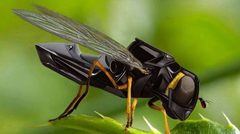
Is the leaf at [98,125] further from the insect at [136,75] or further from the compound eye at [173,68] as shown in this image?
the compound eye at [173,68]

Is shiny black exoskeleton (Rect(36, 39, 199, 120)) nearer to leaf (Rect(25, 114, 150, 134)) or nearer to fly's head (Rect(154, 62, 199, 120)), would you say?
fly's head (Rect(154, 62, 199, 120))

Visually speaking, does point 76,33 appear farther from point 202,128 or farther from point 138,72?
point 202,128

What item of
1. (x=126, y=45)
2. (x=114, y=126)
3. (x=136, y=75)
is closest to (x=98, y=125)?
(x=114, y=126)

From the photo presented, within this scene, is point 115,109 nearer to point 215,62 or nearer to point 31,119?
point 31,119

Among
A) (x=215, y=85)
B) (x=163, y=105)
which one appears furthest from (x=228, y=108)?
(x=163, y=105)

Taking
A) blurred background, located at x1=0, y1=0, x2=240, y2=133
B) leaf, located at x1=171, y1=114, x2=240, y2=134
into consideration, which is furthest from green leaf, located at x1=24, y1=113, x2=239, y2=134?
blurred background, located at x1=0, y1=0, x2=240, y2=133
